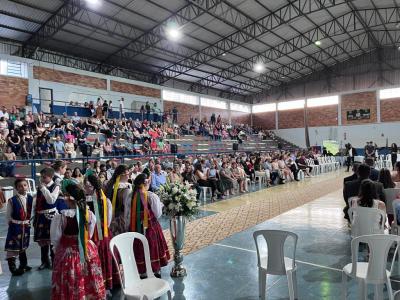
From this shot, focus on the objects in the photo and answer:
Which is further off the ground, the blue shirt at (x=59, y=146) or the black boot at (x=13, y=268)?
the blue shirt at (x=59, y=146)

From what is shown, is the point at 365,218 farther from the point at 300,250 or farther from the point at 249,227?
the point at 249,227

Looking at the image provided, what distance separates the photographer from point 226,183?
991 cm

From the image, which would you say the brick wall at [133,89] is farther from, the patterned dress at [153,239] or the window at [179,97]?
the patterned dress at [153,239]

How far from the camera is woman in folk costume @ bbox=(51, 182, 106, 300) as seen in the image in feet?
8.65

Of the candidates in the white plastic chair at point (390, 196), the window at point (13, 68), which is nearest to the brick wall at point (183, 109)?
the window at point (13, 68)

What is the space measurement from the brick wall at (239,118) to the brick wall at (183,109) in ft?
16.7

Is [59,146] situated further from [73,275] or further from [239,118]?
[239,118]

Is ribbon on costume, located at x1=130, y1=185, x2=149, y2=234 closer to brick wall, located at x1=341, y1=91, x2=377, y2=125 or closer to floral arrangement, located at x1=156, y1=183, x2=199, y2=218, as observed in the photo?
floral arrangement, located at x1=156, y1=183, x2=199, y2=218

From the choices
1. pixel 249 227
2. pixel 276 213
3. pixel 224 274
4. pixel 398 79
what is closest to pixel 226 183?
pixel 276 213

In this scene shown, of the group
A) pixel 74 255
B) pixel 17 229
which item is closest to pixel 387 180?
pixel 74 255

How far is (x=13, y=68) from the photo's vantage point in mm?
15211

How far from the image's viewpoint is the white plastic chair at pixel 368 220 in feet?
11.8

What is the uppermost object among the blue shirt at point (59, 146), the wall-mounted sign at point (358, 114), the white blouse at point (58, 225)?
the wall-mounted sign at point (358, 114)

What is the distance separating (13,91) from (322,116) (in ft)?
75.2
